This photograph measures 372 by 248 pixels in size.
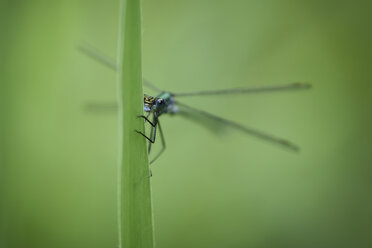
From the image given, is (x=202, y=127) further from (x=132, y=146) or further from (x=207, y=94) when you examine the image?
(x=132, y=146)

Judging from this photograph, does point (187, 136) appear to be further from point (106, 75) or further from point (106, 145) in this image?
point (106, 75)

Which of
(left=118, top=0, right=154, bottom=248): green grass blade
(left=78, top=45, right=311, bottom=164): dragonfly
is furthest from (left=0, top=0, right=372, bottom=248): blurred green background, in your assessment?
(left=118, top=0, right=154, bottom=248): green grass blade

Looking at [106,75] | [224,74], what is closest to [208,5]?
[224,74]

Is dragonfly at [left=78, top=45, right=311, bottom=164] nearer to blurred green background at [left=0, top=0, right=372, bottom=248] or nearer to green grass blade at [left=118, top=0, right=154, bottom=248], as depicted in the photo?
blurred green background at [left=0, top=0, right=372, bottom=248]

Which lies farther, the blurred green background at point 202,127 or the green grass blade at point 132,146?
the blurred green background at point 202,127

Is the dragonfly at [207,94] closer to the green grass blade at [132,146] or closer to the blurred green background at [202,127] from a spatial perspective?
the blurred green background at [202,127]

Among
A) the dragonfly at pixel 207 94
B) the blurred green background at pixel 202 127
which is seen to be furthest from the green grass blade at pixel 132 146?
the blurred green background at pixel 202 127

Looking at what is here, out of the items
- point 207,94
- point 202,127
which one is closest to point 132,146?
point 207,94
